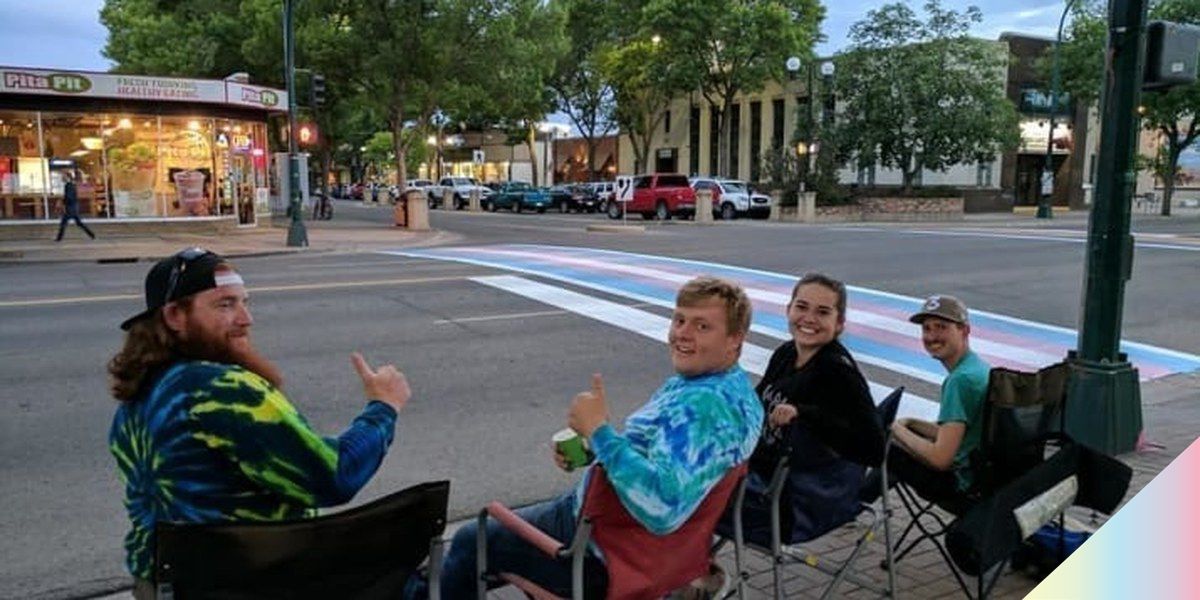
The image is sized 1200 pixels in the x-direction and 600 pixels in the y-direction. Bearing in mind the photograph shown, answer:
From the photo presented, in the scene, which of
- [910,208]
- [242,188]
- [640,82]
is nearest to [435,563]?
[242,188]

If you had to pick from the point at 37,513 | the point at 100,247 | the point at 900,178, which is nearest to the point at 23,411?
the point at 37,513

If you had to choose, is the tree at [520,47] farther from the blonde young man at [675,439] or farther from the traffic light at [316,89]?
the blonde young man at [675,439]

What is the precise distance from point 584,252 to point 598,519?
16.9 m

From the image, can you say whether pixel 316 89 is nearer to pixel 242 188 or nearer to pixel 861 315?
pixel 242 188

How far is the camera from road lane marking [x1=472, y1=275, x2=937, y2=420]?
7.27 m

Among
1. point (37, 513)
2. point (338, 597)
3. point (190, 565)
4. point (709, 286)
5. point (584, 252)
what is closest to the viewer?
point (190, 565)

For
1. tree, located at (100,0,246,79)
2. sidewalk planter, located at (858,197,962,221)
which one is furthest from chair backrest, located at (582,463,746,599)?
tree, located at (100,0,246,79)

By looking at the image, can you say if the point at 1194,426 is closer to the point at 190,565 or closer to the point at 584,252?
the point at 190,565

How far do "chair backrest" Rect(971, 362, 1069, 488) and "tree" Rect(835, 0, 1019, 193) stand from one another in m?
Result: 35.8

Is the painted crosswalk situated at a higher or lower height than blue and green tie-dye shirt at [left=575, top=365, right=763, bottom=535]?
lower

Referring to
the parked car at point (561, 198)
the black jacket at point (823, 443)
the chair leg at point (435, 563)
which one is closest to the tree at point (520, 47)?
the parked car at point (561, 198)

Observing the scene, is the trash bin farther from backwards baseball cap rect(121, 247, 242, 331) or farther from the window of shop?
backwards baseball cap rect(121, 247, 242, 331)

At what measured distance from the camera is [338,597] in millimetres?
2277

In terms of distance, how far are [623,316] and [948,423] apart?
288 inches
